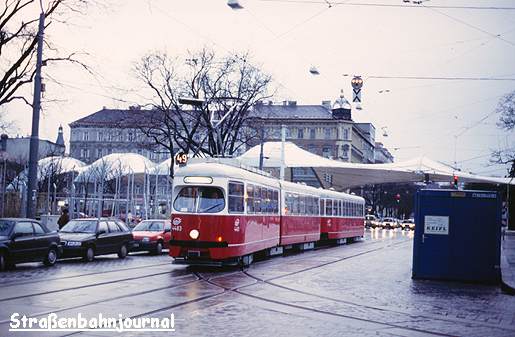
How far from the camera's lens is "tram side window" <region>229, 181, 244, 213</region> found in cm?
2125

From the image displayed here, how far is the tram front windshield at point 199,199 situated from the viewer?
20.9 meters

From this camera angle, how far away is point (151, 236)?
29969mm

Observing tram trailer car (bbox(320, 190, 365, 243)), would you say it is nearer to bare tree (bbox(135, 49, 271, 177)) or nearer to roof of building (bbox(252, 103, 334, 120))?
bare tree (bbox(135, 49, 271, 177))

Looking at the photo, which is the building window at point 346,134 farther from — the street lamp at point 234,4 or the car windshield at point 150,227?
the street lamp at point 234,4

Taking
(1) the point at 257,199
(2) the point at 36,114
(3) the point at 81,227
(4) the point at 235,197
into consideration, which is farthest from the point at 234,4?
(3) the point at 81,227

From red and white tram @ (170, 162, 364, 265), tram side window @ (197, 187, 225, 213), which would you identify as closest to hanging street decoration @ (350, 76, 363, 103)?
red and white tram @ (170, 162, 364, 265)

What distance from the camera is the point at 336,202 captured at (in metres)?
41.0

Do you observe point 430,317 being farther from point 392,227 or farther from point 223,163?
point 392,227

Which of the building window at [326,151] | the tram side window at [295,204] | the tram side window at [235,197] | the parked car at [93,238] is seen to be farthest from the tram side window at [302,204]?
the building window at [326,151]

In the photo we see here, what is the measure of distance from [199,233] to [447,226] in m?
6.99

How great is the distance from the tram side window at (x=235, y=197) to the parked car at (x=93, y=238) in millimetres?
5965

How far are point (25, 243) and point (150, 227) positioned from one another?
11.0 meters

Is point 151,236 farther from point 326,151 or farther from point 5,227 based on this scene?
point 326,151

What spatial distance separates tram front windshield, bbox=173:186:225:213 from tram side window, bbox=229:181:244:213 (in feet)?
1.17
